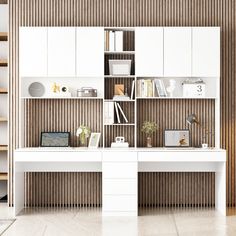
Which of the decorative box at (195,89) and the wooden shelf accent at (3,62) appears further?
the wooden shelf accent at (3,62)

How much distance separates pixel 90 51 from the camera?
559 cm

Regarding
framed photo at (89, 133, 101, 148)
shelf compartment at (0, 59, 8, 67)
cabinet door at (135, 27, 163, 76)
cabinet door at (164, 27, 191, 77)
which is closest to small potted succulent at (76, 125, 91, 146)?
framed photo at (89, 133, 101, 148)

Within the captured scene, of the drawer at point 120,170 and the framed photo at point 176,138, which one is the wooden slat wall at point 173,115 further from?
the drawer at point 120,170

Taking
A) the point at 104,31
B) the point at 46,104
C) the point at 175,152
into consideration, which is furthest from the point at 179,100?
the point at 46,104

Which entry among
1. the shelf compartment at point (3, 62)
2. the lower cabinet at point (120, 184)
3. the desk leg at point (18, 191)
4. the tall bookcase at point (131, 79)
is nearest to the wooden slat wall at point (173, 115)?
the tall bookcase at point (131, 79)

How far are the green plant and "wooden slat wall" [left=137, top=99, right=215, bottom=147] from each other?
82 millimetres

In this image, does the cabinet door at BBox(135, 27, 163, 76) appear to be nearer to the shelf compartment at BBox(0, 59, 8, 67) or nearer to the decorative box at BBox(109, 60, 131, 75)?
the decorative box at BBox(109, 60, 131, 75)

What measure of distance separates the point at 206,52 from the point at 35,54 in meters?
1.97

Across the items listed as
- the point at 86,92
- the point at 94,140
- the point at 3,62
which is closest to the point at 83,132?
the point at 94,140

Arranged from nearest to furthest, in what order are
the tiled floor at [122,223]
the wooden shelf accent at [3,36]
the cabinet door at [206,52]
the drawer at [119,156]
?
the tiled floor at [122,223]
the drawer at [119,156]
the cabinet door at [206,52]
the wooden shelf accent at [3,36]

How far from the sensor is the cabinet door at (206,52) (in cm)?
557

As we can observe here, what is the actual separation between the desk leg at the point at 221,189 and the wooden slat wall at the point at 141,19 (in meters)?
0.24

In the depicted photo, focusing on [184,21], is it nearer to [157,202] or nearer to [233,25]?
[233,25]

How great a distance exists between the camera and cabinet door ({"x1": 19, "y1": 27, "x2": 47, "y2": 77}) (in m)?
5.61
